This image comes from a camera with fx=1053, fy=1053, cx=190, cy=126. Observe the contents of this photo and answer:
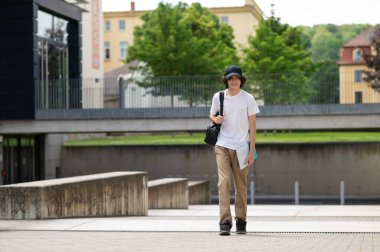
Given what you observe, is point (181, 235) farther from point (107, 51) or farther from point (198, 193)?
point (107, 51)

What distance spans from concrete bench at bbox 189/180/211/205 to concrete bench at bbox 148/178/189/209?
249 inches

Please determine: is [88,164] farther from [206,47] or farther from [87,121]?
[206,47]

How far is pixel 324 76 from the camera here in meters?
41.8

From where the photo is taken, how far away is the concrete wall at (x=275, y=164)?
5003 cm

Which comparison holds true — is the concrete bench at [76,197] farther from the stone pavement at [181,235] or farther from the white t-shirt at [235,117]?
the white t-shirt at [235,117]

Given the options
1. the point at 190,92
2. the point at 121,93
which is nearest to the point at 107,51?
the point at 121,93

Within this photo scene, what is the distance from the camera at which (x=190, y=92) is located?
4328 centimetres

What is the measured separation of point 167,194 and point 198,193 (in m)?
13.3

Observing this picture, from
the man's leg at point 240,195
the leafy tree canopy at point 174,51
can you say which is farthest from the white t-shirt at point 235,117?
the leafy tree canopy at point 174,51

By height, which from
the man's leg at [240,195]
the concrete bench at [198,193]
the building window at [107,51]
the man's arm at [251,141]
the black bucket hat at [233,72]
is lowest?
the concrete bench at [198,193]

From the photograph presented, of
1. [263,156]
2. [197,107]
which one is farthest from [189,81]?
[263,156]

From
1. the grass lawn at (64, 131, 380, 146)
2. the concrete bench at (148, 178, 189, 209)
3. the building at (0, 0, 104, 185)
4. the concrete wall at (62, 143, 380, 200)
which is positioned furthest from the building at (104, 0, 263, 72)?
the concrete bench at (148, 178, 189, 209)

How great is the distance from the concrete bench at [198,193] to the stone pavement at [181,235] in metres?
22.0

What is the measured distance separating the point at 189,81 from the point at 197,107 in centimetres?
121
